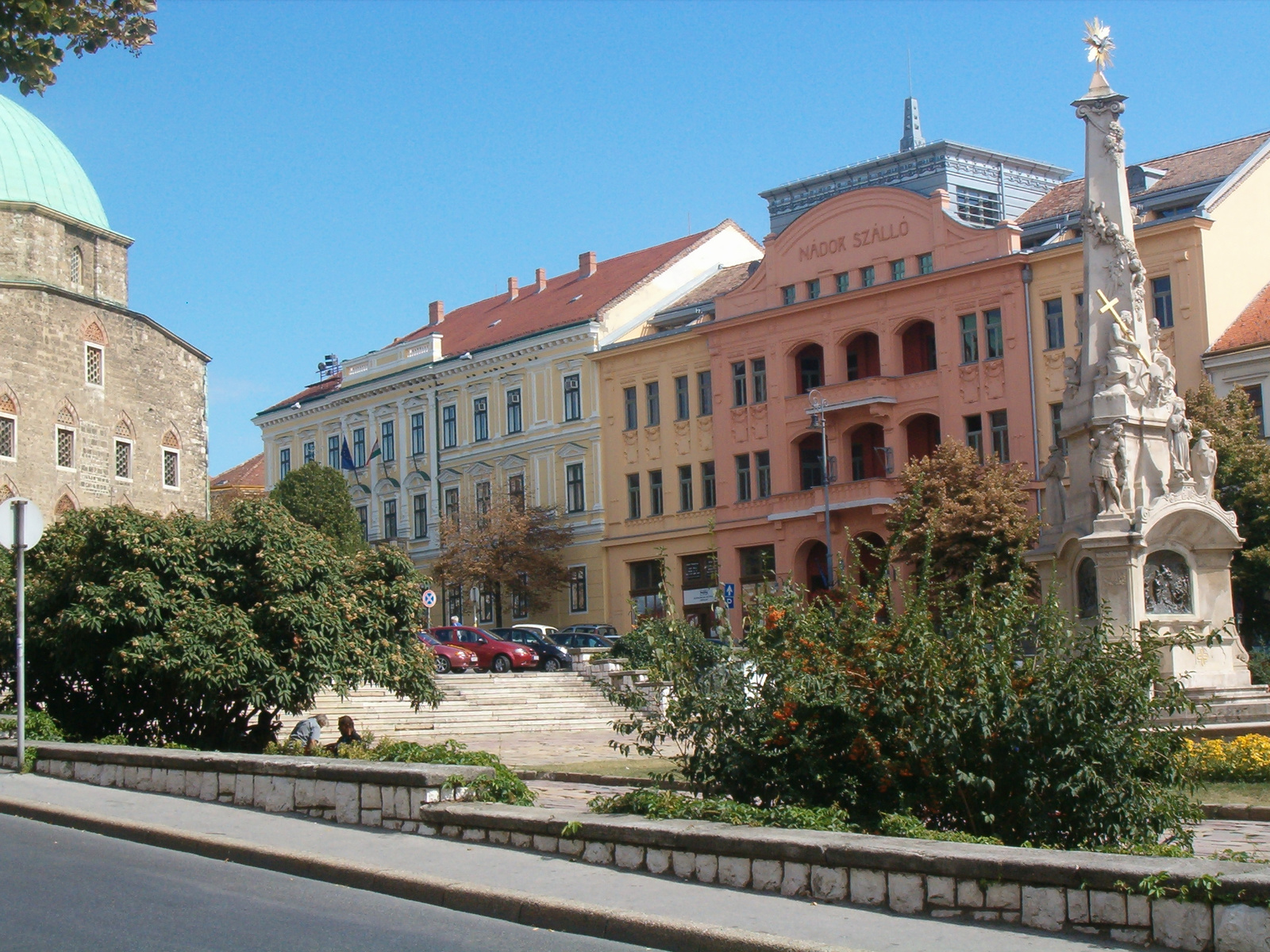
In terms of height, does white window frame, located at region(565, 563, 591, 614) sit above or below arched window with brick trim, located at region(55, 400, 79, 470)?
below

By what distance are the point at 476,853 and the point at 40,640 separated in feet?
36.3

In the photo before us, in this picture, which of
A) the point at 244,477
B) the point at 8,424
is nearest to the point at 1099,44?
the point at 8,424

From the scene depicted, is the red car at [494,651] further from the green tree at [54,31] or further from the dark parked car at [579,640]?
the green tree at [54,31]

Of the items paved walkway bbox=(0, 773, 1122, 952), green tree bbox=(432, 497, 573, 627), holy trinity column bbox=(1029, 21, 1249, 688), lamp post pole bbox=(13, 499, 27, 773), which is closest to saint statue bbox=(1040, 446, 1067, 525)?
holy trinity column bbox=(1029, 21, 1249, 688)

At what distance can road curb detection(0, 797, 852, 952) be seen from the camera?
→ 24.6 feet

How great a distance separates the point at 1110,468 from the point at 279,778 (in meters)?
12.7

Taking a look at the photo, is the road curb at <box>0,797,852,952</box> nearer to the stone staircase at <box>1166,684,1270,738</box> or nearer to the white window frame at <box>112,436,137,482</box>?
the stone staircase at <box>1166,684,1270,738</box>

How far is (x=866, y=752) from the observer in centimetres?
973

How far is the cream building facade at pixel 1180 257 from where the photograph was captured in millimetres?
42375

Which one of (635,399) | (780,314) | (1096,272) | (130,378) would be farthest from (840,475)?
(1096,272)

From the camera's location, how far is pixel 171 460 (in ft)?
163

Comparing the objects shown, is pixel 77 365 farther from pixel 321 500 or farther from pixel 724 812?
pixel 724 812

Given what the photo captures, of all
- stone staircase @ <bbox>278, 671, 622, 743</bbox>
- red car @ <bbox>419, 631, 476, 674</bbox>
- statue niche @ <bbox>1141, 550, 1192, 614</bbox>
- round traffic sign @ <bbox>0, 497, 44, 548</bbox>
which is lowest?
stone staircase @ <bbox>278, 671, 622, 743</bbox>

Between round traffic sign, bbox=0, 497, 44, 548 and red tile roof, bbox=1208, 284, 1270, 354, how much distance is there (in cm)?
3452
